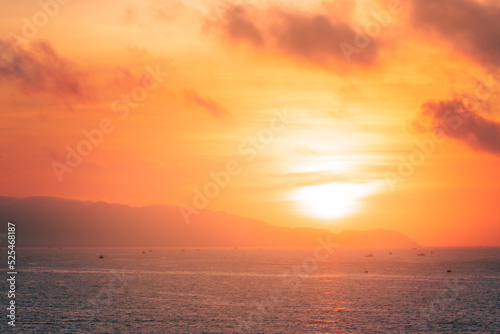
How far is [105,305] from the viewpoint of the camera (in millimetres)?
103062

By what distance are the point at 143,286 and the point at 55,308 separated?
4637cm

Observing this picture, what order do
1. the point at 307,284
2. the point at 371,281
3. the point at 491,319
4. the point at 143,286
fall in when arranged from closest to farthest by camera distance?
the point at 491,319, the point at 143,286, the point at 307,284, the point at 371,281

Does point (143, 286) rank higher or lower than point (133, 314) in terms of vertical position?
higher

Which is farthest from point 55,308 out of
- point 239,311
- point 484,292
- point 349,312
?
point 484,292

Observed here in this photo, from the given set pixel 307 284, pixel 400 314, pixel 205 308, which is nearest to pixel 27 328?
pixel 205 308

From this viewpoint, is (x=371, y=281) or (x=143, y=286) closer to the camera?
(x=143, y=286)

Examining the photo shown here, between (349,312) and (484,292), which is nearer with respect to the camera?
(349,312)

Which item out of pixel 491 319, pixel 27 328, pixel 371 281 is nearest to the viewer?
pixel 27 328

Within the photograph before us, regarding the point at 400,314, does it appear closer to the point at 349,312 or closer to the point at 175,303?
the point at 349,312

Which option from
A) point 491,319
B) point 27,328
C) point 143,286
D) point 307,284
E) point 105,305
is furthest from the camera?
point 307,284

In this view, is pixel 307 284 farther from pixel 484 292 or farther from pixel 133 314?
pixel 133 314

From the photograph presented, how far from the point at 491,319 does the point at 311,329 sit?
110 ft

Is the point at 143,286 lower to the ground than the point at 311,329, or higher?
higher

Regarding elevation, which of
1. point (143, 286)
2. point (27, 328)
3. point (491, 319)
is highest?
point (143, 286)
